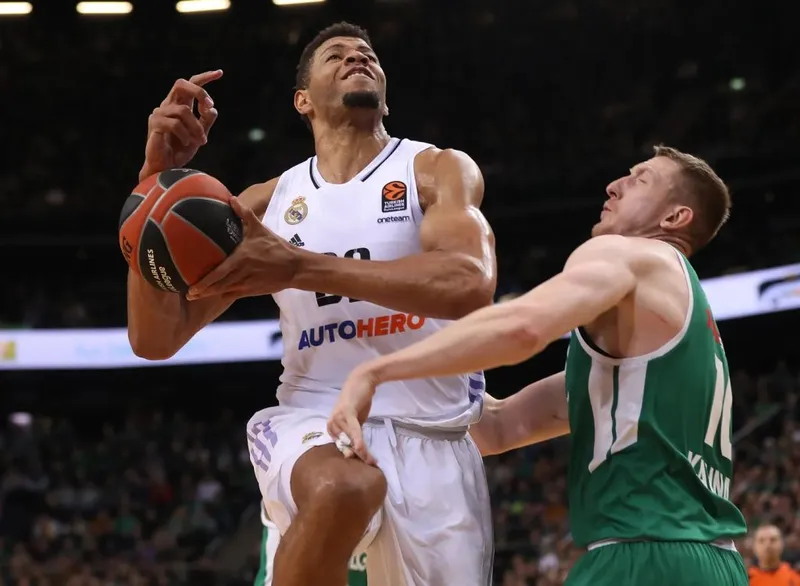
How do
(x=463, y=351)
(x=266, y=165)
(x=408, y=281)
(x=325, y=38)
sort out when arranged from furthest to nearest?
(x=266, y=165) < (x=325, y=38) < (x=408, y=281) < (x=463, y=351)

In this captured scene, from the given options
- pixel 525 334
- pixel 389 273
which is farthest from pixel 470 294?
pixel 525 334

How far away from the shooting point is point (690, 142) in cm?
1681

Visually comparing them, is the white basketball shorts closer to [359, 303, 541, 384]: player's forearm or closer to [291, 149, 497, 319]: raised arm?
[291, 149, 497, 319]: raised arm

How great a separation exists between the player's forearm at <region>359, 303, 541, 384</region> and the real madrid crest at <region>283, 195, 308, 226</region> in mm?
1318

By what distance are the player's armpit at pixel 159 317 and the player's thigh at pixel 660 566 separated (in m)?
1.57

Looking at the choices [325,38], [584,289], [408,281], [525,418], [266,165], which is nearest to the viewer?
[584,289]

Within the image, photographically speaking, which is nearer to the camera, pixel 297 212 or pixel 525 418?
pixel 297 212

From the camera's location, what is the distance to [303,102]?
13.9 ft

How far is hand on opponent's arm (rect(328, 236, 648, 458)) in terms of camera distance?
2.52m

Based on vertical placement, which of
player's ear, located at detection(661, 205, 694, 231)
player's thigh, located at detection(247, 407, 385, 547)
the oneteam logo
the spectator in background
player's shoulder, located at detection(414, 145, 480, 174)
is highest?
player's shoulder, located at detection(414, 145, 480, 174)

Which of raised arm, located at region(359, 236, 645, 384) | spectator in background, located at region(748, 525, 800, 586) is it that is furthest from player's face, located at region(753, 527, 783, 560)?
raised arm, located at region(359, 236, 645, 384)

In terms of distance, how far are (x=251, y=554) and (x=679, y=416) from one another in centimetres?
1219

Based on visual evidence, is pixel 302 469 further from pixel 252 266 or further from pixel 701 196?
pixel 701 196

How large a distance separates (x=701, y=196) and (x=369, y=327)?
3.83ft
